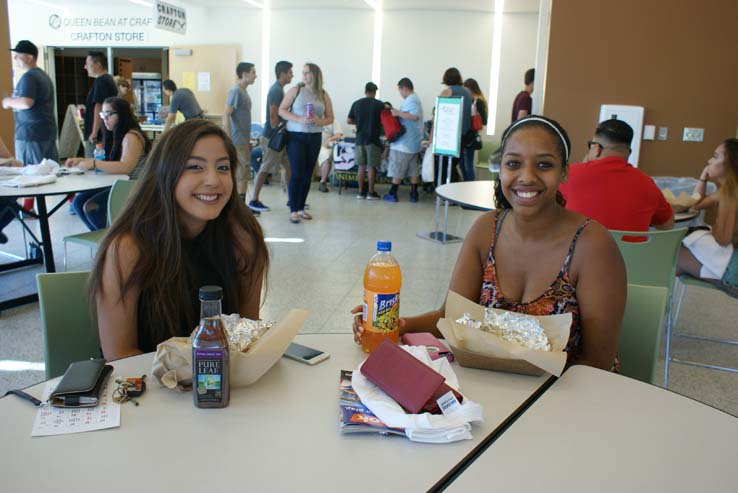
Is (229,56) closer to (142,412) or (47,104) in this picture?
(47,104)

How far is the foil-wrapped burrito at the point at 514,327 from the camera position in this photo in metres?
1.35

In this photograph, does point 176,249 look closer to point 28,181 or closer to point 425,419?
point 425,419

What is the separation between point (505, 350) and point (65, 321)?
3.87 ft

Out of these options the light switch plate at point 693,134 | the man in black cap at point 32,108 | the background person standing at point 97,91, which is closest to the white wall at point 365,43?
the background person standing at point 97,91

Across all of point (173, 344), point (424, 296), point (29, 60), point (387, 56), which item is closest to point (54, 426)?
point (173, 344)

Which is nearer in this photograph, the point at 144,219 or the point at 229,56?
the point at 144,219

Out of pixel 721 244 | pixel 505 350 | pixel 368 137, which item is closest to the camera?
pixel 505 350

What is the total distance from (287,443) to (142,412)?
0.30 m

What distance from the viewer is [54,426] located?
1063 millimetres

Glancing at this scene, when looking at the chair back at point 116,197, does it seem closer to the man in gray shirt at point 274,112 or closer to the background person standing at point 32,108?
the background person standing at point 32,108

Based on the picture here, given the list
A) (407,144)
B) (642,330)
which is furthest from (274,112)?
(642,330)

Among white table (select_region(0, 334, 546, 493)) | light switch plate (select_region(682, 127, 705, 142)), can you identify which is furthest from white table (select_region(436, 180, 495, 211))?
white table (select_region(0, 334, 546, 493))

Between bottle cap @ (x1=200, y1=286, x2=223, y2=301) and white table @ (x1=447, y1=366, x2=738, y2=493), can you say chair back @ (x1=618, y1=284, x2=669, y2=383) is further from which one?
bottle cap @ (x1=200, y1=286, x2=223, y2=301)

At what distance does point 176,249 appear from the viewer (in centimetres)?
162
